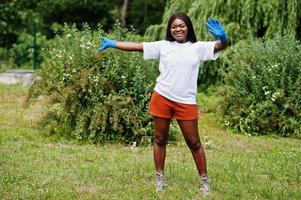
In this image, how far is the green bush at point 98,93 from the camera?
795 centimetres

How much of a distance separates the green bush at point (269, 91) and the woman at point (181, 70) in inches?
147

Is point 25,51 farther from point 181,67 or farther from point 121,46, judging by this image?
point 181,67

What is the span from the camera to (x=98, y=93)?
8.05m

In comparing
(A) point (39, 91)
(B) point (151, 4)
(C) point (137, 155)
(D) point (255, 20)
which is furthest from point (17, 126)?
(B) point (151, 4)

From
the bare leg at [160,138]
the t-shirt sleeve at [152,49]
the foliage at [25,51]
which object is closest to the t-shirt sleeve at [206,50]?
the t-shirt sleeve at [152,49]

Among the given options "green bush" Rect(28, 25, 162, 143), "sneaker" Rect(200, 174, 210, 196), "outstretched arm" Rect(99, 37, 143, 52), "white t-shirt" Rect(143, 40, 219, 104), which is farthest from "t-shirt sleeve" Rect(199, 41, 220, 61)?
"green bush" Rect(28, 25, 162, 143)

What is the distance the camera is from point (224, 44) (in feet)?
17.5

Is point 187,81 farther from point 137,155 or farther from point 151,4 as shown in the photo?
point 151,4

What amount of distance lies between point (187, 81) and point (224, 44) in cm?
47

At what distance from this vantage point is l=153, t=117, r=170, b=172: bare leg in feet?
18.1

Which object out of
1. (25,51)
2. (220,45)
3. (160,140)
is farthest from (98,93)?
(25,51)

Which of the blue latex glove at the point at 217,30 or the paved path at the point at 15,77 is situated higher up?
the blue latex glove at the point at 217,30

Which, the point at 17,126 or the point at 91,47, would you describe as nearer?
the point at 91,47

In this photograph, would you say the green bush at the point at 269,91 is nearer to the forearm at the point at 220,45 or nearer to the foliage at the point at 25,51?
the forearm at the point at 220,45
